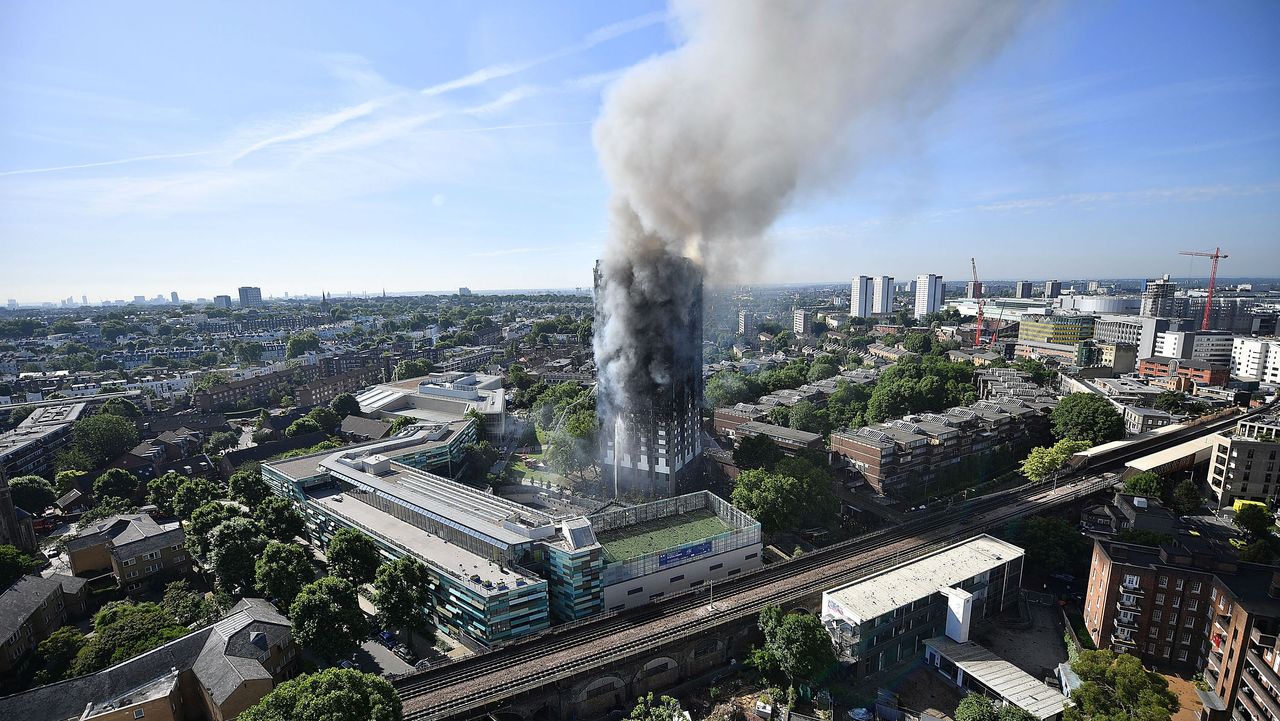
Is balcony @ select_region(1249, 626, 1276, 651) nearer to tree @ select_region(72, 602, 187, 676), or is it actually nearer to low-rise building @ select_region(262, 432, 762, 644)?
low-rise building @ select_region(262, 432, 762, 644)

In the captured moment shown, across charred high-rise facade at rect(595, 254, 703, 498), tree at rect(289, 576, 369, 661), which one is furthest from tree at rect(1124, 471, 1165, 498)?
tree at rect(289, 576, 369, 661)

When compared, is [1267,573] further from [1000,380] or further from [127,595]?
[127,595]

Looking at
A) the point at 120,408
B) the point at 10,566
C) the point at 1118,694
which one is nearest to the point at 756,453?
the point at 1118,694

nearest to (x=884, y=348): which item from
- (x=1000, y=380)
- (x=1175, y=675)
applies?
(x=1000, y=380)

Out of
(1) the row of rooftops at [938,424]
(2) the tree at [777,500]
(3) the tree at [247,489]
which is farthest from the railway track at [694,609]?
(3) the tree at [247,489]

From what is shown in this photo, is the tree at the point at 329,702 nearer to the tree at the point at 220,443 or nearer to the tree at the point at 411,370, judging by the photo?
the tree at the point at 220,443

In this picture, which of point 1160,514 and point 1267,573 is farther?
point 1160,514

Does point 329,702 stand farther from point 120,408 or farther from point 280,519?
point 120,408

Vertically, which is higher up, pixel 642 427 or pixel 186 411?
pixel 642 427
